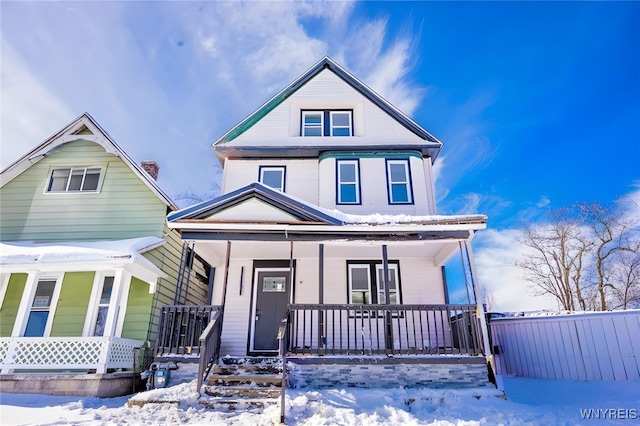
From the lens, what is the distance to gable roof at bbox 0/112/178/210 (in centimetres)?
1098

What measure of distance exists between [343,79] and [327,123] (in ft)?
5.63

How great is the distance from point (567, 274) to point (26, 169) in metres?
26.7

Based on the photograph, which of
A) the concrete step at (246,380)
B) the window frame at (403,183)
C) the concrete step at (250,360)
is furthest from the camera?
the window frame at (403,183)

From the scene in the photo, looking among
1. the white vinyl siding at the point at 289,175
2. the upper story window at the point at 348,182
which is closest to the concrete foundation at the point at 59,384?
the white vinyl siding at the point at 289,175

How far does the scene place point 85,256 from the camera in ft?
28.4

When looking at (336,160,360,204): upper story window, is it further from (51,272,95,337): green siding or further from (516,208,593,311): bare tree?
(516,208,593,311): bare tree

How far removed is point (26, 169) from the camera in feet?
38.2

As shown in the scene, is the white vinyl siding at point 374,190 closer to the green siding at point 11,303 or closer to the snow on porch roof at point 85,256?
the snow on porch roof at point 85,256

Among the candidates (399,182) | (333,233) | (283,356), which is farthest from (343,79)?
(283,356)

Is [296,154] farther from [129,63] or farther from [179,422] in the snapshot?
[179,422]

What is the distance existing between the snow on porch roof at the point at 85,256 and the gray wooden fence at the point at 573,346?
30.4ft

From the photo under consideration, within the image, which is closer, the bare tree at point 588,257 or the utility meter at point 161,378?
the utility meter at point 161,378

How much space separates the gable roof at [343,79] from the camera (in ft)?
38.2

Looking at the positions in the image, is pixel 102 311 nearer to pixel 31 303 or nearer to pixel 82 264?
pixel 31 303
